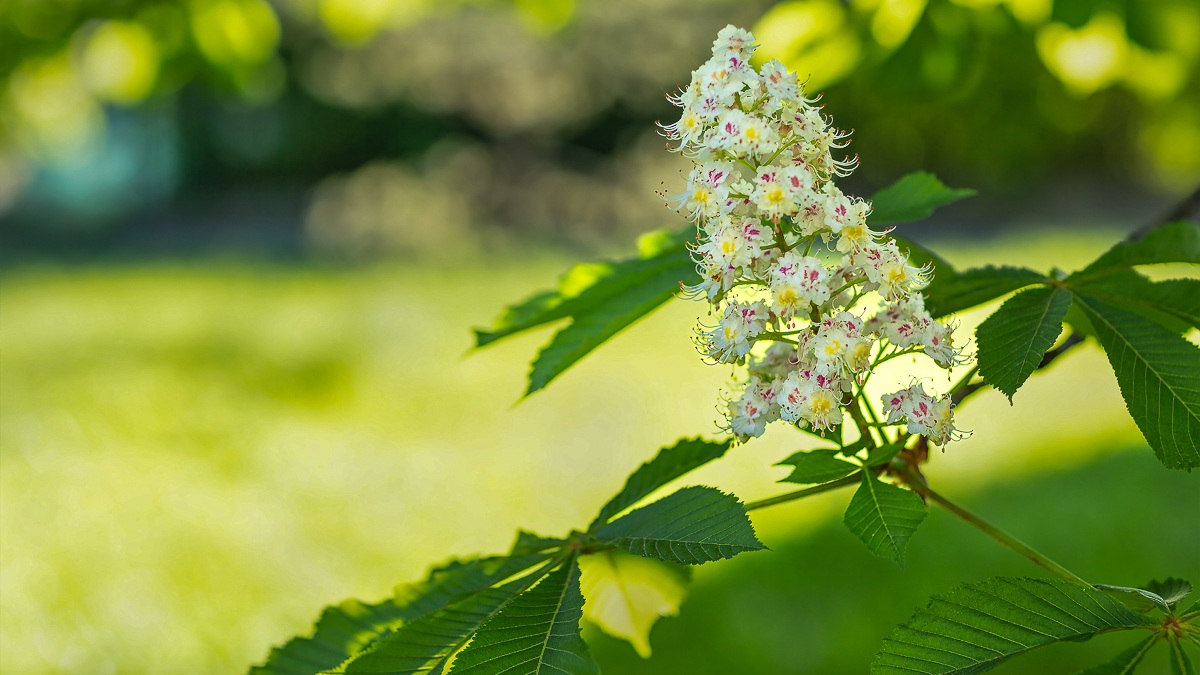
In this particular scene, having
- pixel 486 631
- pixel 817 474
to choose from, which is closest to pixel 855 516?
Result: pixel 817 474

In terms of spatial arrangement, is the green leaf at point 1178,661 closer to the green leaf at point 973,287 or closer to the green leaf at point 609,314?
the green leaf at point 973,287

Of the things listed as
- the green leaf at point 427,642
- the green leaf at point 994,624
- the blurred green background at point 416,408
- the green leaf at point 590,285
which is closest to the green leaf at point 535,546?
the green leaf at point 427,642

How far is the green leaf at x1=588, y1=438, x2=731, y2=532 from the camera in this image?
93 centimetres

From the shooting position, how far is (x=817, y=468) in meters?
0.76

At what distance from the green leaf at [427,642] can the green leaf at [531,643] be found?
0.02 m

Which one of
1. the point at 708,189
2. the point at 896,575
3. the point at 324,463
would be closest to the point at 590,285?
the point at 708,189

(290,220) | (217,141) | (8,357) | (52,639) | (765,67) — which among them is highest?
(217,141)

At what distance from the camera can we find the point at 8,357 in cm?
486

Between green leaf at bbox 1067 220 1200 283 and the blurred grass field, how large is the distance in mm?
1620

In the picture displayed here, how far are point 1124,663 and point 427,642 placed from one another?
53cm

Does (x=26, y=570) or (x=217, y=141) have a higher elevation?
(x=217, y=141)

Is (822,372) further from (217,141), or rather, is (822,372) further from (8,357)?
(217,141)

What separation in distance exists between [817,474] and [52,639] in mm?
2443

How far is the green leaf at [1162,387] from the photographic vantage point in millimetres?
752
